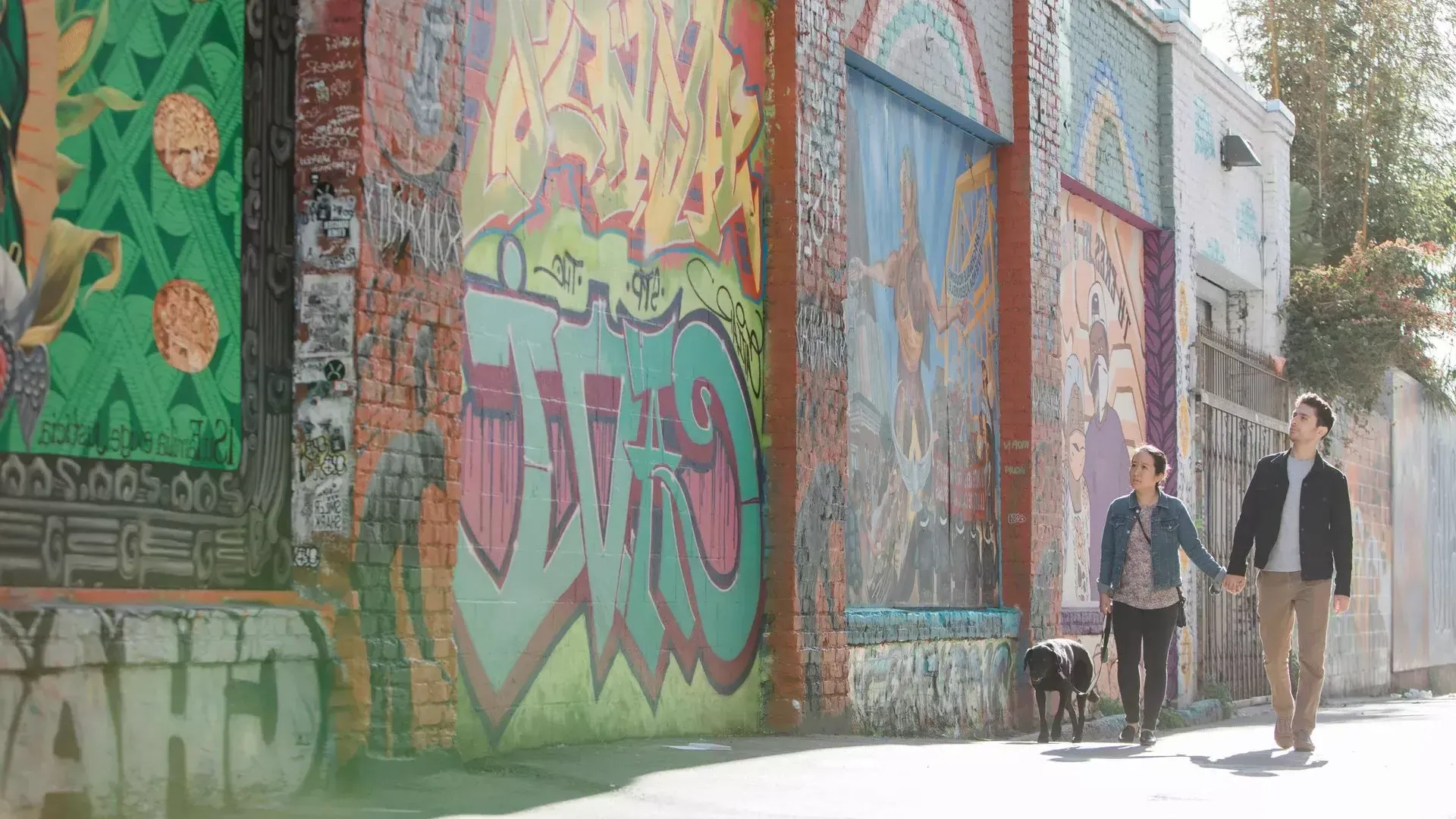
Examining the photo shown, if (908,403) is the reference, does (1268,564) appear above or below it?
below

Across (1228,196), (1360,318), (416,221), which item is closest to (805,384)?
(416,221)

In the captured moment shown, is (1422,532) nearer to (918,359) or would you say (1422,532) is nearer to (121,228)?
(918,359)

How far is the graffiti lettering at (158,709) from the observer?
18.2ft

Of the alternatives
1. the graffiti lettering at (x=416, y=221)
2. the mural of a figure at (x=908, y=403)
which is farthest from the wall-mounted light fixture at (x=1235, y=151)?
the graffiti lettering at (x=416, y=221)

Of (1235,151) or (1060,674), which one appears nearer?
(1060,674)

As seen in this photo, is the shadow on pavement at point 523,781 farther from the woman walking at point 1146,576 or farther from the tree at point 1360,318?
the tree at point 1360,318

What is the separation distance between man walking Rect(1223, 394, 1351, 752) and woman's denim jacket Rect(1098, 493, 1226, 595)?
31cm

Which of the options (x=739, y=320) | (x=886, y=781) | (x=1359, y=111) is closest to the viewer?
(x=886, y=781)

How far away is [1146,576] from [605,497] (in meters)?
3.66

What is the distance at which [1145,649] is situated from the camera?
11.1 metres

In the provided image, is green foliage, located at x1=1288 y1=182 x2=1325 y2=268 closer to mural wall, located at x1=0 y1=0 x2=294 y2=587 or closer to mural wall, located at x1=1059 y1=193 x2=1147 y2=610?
mural wall, located at x1=1059 y1=193 x2=1147 y2=610

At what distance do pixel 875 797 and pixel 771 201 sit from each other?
449cm

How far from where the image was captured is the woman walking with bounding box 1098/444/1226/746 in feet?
36.4

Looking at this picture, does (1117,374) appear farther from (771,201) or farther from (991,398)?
(771,201)
